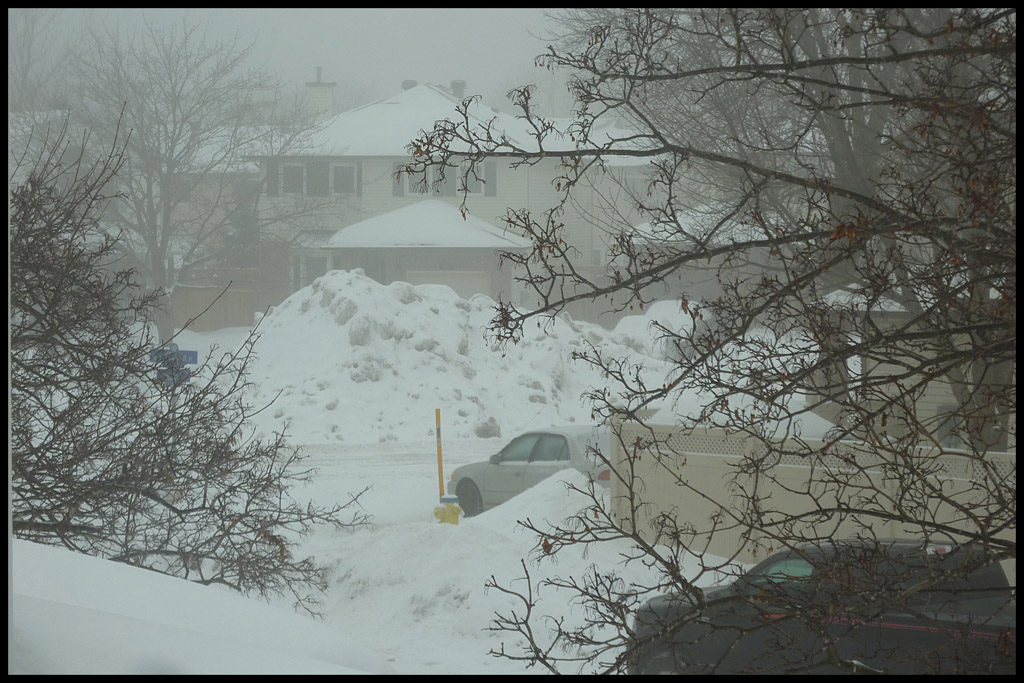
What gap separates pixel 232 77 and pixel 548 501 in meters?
5.16

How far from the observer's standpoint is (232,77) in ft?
29.1

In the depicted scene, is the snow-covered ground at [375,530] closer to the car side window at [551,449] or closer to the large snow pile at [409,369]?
the large snow pile at [409,369]

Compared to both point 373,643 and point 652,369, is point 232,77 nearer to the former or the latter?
point 652,369

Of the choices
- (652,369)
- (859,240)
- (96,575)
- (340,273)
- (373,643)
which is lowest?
(373,643)

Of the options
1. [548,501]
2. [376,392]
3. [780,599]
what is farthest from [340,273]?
[780,599]

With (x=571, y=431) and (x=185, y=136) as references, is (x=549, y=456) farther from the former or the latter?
(x=185, y=136)

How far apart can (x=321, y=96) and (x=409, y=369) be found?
2.94 metres

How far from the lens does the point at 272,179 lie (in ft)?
25.9

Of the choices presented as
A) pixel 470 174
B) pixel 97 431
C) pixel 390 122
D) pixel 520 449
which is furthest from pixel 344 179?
pixel 97 431

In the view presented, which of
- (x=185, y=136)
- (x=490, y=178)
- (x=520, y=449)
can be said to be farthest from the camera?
(x=185, y=136)

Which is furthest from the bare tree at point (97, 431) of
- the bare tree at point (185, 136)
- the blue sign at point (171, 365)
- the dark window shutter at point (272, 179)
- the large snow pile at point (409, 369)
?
the large snow pile at point (409, 369)

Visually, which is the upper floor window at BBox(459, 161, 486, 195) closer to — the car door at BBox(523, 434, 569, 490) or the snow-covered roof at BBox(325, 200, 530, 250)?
the snow-covered roof at BBox(325, 200, 530, 250)

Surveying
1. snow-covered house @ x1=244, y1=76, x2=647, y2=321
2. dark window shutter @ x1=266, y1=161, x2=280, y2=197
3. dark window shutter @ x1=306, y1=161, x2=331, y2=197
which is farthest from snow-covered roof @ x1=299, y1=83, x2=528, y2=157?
dark window shutter @ x1=266, y1=161, x2=280, y2=197

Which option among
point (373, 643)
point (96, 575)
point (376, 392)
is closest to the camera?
point (96, 575)
